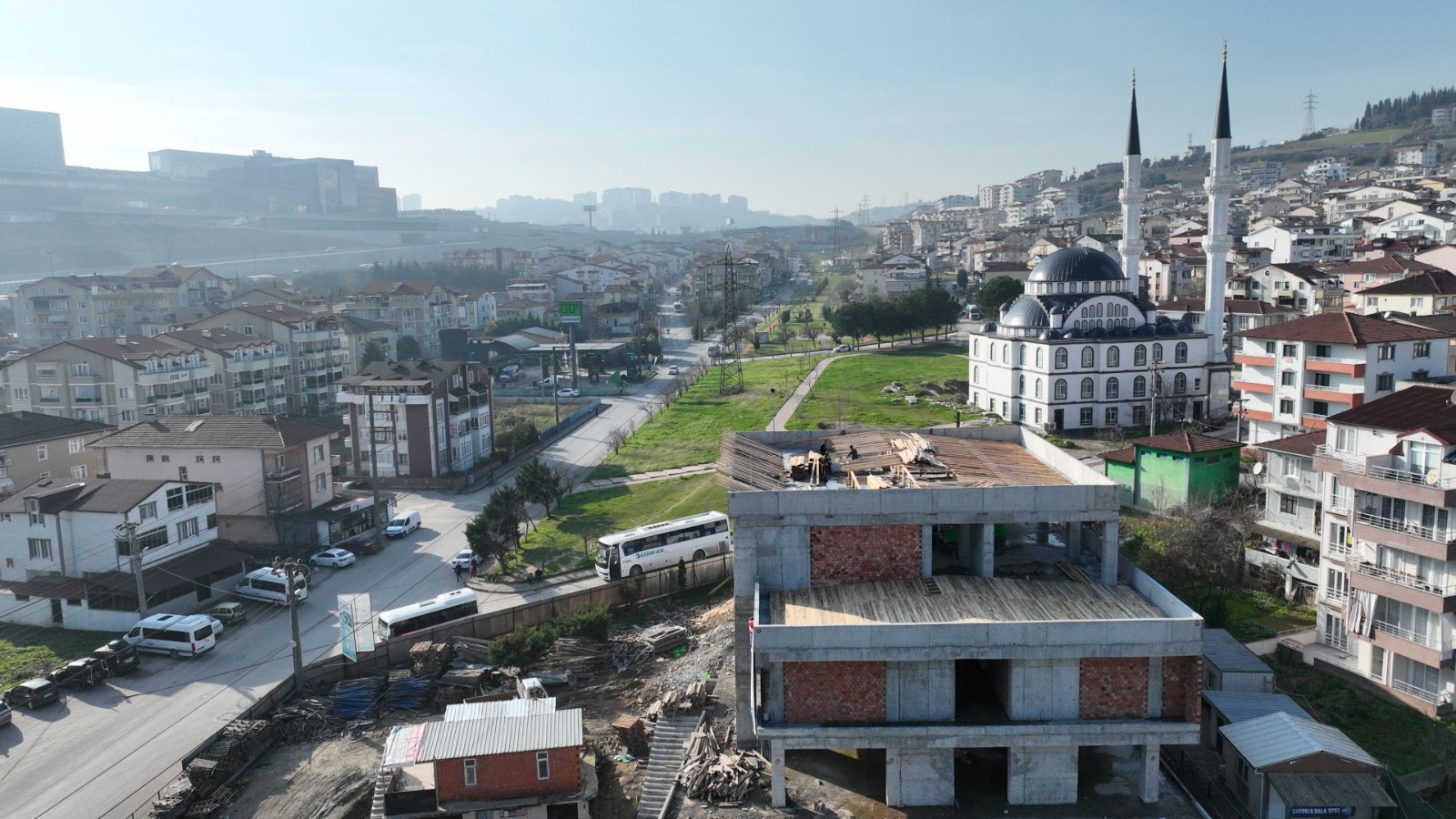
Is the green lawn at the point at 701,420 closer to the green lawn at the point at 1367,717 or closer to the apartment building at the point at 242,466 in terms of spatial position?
the apartment building at the point at 242,466

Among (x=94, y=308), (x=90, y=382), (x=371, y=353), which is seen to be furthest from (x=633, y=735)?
(x=94, y=308)

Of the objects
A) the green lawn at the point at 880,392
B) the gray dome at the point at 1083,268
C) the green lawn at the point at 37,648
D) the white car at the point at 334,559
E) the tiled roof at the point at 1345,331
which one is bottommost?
the green lawn at the point at 37,648

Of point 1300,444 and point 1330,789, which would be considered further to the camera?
point 1300,444

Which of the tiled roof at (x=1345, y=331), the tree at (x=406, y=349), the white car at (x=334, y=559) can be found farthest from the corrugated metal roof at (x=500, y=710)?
the tree at (x=406, y=349)

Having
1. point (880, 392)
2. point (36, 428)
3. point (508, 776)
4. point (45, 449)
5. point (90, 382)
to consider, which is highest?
point (90, 382)

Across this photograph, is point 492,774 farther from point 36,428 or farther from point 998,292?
point 998,292

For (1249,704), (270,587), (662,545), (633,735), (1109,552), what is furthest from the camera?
(662,545)
